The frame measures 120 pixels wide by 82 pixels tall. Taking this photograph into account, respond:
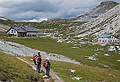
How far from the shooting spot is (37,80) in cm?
3428

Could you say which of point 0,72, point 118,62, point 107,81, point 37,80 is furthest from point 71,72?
point 118,62

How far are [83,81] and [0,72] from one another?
61.2 feet

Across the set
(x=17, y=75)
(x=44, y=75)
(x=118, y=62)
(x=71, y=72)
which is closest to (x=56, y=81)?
(x=44, y=75)

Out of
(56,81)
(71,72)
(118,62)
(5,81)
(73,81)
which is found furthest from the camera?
(118,62)

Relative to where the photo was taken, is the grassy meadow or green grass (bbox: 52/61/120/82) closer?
the grassy meadow

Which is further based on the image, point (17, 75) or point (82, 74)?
point (82, 74)

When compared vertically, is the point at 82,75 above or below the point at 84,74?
above

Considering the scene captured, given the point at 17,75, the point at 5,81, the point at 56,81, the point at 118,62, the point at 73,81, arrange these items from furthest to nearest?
the point at 118,62 → the point at 73,81 → the point at 56,81 → the point at 17,75 → the point at 5,81

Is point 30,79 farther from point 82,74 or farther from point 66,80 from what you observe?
point 82,74

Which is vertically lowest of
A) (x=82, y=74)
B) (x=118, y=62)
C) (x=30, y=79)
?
(x=118, y=62)

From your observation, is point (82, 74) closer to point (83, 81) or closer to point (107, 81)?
point (107, 81)

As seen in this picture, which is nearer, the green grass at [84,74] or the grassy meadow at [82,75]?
the grassy meadow at [82,75]

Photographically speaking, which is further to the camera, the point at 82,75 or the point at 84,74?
the point at 84,74

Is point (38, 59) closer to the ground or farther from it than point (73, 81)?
farther from it
